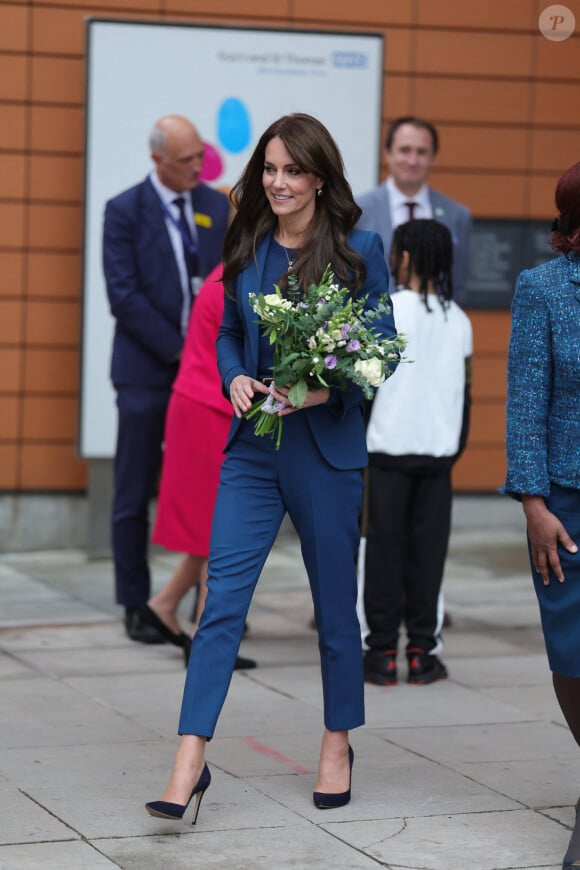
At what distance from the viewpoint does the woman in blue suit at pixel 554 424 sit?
4027mm

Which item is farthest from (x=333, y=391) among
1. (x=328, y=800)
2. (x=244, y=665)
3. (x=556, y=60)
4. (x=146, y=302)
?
(x=556, y=60)

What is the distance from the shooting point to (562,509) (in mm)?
4078

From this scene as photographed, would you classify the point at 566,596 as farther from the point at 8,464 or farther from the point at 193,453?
the point at 8,464

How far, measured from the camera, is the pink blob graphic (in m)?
9.03

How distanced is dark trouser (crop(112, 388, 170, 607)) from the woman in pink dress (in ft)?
1.59

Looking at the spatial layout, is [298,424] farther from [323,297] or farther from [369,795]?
[369,795]

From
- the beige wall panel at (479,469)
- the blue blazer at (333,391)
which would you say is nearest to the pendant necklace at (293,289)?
the blue blazer at (333,391)

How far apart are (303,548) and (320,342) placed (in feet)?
2.34

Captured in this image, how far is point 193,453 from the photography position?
6.41m

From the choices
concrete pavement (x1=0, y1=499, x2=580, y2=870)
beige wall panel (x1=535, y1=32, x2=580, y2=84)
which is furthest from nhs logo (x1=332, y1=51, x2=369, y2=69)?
concrete pavement (x1=0, y1=499, x2=580, y2=870)

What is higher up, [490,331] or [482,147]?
[482,147]

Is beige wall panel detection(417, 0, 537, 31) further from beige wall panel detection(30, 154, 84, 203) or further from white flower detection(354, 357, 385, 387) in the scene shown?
white flower detection(354, 357, 385, 387)

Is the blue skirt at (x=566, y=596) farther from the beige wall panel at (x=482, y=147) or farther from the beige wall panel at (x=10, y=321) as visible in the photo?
the beige wall panel at (x=482, y=147)

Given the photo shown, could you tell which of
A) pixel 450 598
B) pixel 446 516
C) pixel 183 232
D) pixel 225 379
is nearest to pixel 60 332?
pixel 183 232
